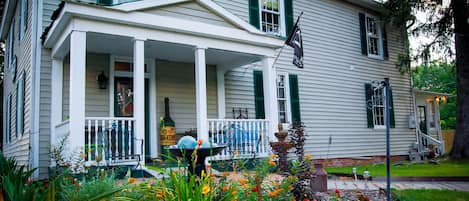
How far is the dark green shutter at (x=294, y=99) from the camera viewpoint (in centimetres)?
1015

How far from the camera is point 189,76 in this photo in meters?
→ 8.90

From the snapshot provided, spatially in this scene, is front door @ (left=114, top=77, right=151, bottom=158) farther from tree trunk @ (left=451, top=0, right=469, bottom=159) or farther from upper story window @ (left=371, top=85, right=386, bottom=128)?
tree trunk @ (left=451, top=0, right=469, bottom=159)

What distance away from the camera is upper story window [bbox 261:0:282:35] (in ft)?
33.8

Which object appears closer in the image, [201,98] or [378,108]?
[201,98]

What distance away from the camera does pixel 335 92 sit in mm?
11492

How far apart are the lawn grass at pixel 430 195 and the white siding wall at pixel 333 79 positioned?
186 inches

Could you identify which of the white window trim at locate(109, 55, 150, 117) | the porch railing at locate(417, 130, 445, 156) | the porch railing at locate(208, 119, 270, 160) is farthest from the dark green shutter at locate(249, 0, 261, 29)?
the porch railing at locate(417, 130, 445, 156)

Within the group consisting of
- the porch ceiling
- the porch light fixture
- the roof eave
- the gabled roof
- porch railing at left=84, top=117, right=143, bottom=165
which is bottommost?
porch railing at left=84, top=117, right=143, bottom=165

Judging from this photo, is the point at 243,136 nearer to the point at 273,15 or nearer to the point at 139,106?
the point at 139,106

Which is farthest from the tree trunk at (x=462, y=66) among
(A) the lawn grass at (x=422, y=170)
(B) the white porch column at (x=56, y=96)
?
(B) the white porch column at (x=56, y=96)

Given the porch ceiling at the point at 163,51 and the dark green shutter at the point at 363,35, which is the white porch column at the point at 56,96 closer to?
the porch ceiling at the point at 163,51

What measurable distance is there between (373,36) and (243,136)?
25.2 feet

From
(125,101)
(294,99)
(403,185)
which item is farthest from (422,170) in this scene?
(125,101)

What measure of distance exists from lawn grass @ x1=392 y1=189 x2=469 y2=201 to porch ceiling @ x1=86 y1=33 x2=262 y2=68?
397 centimetres
